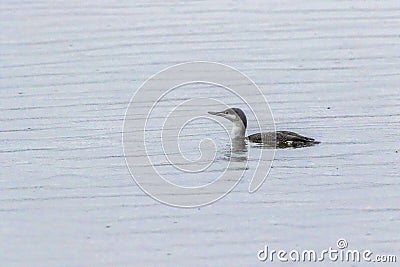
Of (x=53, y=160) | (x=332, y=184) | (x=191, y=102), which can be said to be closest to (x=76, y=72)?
(x=191, y=102)

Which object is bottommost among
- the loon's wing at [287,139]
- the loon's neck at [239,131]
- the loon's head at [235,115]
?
the loon's wing at [287,139]

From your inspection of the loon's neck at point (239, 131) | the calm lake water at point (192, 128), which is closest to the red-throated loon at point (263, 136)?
the loon's neck at point (239, 131)

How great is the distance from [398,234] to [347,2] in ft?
37.4

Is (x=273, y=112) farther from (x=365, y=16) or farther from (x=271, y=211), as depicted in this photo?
(x=365, y=16)

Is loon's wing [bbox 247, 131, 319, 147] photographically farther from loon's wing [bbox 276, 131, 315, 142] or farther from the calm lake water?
the calm lake water

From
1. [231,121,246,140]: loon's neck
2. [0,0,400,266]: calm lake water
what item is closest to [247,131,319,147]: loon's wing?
[0,0,400,266]: calm lake water

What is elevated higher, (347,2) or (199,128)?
(347,2)

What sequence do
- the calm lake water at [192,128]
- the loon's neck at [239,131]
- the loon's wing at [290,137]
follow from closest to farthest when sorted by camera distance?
1. the calm lake water at [192,128]
2. the loon's wing at [290,137]
3. the loon's neck at [239,131]

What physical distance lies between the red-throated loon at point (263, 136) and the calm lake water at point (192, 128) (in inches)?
5.4

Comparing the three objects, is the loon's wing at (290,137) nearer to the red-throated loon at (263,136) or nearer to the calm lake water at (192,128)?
the red-throated loon at (263,136)

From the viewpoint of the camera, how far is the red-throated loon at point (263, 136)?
14523mm

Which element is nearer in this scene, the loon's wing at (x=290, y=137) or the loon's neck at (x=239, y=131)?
the loon's wing at (x=290, y=137)

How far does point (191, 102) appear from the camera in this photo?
53.7 feet

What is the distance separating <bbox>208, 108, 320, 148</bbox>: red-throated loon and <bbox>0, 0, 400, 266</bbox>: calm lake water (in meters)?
0.14
